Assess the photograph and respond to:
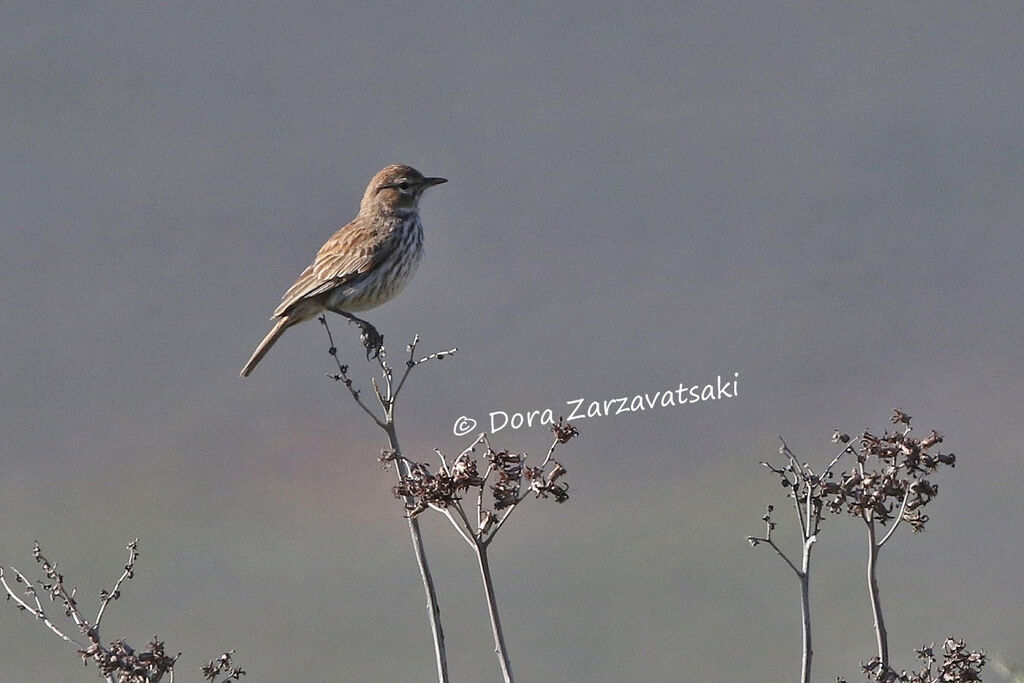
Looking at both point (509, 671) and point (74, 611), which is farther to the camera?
point (74, 611)

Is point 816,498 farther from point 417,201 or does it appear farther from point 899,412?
point 417,201

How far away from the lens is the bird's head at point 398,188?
7.96 meters

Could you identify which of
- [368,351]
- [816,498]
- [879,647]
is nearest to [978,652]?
[879,647]

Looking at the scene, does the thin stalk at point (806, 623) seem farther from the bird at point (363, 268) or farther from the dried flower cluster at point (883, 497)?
the bird at point (363, 268)

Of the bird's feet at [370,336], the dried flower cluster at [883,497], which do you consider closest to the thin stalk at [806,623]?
the dried flower cluster at [883,497]

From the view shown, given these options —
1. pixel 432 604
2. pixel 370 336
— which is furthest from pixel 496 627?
pixel 370 336

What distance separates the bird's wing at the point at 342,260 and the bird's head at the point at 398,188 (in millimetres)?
424

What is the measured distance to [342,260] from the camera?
7.06 metres

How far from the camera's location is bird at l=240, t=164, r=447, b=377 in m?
6.79

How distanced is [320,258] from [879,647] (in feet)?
15.1

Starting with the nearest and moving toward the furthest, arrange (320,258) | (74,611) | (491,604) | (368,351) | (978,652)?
(491,604) < (978,652) < (74,611) < (368,351) < (320,258)

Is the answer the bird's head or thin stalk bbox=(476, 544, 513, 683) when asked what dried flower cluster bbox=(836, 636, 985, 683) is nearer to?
thin stalk bbox=(476, 544, 513, 683)

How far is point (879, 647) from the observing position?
10.3 feet

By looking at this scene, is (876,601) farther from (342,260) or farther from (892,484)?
(342,260)
